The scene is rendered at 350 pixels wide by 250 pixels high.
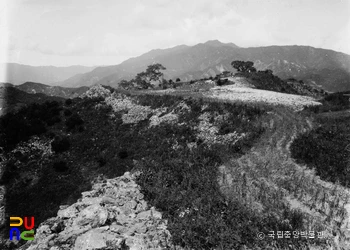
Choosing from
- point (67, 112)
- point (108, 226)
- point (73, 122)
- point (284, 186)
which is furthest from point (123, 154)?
point (67, 112)

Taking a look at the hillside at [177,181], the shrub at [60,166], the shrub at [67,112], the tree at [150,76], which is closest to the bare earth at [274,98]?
the hillside at [177,181]

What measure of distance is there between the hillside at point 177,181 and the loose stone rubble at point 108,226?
5 cm

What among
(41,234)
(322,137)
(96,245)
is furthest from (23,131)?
(322,137)

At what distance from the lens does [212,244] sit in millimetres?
8828

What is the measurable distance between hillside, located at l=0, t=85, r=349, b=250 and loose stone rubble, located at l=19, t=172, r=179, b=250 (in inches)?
2.0

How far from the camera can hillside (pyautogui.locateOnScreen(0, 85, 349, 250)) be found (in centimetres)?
935

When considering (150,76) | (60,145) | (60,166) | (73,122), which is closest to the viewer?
(60,166)

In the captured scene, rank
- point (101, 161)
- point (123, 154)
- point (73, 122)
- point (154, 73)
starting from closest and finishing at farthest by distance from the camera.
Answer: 1. point (123, 154)
2. point (101, 161)
3. point (73, 122)
4. point (154, 73)

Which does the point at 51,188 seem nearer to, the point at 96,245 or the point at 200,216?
the point at 96,245

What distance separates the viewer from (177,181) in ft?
44.5

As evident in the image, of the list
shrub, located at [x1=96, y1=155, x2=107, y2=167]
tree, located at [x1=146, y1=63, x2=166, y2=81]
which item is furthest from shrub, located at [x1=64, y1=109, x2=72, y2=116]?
tree, located at [x1=146, y1=63, x2=166, y2=81]

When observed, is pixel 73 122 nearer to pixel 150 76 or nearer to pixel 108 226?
pixel 108 226

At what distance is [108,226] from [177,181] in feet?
16.2

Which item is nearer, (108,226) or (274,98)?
(108,226)
